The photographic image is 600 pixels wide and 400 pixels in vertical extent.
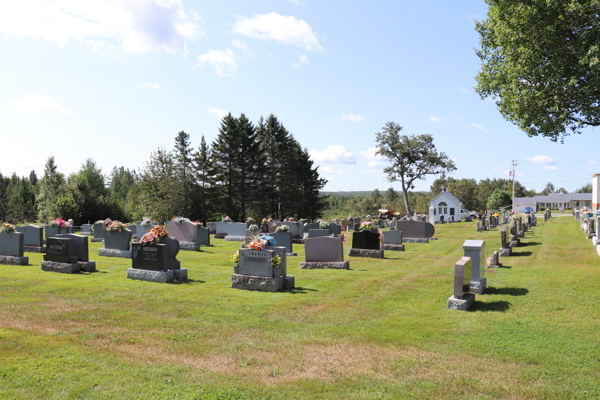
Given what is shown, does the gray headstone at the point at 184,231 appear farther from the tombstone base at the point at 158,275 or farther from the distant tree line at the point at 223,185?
the distant tree line at the point at 223,185

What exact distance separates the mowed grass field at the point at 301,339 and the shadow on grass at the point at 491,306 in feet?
0.08

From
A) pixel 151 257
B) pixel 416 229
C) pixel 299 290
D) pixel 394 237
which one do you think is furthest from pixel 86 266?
pixel 416 229

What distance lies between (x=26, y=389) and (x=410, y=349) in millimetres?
5447

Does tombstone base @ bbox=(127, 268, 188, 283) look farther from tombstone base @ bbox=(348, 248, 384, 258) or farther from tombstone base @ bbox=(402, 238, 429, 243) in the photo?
tombstone base @ bbox=(402, 238, 429, 243)

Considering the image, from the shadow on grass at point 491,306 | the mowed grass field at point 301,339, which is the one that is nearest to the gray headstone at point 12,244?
the mowed grass field at point 301,339

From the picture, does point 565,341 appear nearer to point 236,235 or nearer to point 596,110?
point 596,110

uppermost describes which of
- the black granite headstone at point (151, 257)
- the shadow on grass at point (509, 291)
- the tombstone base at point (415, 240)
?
the black granite headstone at point (151, 257)

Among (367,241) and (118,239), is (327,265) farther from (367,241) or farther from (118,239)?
(118,239)

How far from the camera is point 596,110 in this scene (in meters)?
14.7

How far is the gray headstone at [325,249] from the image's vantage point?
53.1 feet

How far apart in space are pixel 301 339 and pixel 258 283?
452 cm

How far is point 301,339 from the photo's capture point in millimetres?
7672

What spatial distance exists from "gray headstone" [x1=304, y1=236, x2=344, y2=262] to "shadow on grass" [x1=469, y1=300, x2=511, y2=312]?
6437 millimetres

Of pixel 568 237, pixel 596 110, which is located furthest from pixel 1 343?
pixel 568 237
